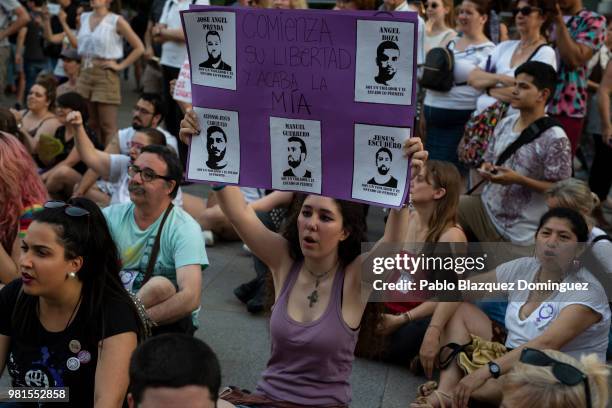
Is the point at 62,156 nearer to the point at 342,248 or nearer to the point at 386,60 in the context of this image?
the point at 342,248

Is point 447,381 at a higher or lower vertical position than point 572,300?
lower

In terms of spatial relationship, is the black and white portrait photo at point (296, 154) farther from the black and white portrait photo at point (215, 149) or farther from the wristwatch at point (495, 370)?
the wristwatch at point (495, 370)

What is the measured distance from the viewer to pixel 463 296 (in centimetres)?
445

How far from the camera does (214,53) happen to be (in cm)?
327

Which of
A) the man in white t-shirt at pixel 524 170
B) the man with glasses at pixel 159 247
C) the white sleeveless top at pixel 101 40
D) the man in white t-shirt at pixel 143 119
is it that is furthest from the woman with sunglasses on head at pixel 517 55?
the white sleeveless top at pixel 101 40

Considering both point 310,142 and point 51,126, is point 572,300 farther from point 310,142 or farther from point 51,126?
point 51,126

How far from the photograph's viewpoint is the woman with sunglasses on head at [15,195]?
4.28m

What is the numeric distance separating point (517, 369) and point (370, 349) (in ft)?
4.31

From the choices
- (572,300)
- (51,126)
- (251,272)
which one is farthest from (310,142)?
(51,126)

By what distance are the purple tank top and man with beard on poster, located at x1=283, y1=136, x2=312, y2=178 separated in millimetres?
479

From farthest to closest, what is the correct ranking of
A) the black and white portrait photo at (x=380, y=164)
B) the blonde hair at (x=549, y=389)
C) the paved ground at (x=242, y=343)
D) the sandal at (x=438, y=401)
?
the paved ground at (x=242, y=343) < the sandal at (x=438, y=401) < the black and white portrait photo at (x=380, y=164) < the blonde hair at (x=549, y=389)

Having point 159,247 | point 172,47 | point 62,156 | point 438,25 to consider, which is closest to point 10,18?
point 172,47

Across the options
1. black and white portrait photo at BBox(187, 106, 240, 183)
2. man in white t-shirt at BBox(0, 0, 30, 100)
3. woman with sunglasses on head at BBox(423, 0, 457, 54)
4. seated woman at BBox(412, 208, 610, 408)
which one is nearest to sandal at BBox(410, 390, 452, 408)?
seated woman at BBox(412, 208, 610, 408)

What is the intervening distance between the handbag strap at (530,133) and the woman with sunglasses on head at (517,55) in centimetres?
39
